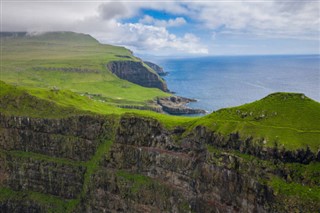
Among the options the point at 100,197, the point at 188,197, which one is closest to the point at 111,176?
the point at 100,197

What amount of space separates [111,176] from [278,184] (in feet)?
157

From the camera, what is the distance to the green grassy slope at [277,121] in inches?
2842

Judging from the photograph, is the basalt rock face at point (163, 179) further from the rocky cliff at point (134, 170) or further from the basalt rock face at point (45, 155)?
the basalt rock face at point (45, 155)

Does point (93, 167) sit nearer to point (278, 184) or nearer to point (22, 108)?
point (22, 108)

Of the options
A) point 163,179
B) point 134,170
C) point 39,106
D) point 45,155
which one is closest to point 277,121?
point 163,179

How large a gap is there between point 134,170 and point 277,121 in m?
40.7

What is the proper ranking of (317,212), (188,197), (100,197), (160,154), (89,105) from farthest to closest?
(89,105) < (100,197) < (160,154) < (188,197) < (317,212)

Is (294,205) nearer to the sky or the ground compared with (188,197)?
nearer to the sky

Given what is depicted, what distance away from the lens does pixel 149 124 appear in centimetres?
9556

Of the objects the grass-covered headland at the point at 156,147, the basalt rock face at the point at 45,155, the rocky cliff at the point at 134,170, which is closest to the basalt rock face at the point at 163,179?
the rocky cliff at the point at 134,170

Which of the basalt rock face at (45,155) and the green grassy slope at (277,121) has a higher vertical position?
the green grassy slope at (277,121)

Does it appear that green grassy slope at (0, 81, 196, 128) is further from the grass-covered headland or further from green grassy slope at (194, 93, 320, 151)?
green grassy slope at (194, 93, 320, 151)

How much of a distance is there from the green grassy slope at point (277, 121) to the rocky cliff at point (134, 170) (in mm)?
3344

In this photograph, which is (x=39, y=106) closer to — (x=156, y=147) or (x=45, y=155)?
(x=45, y=155)
